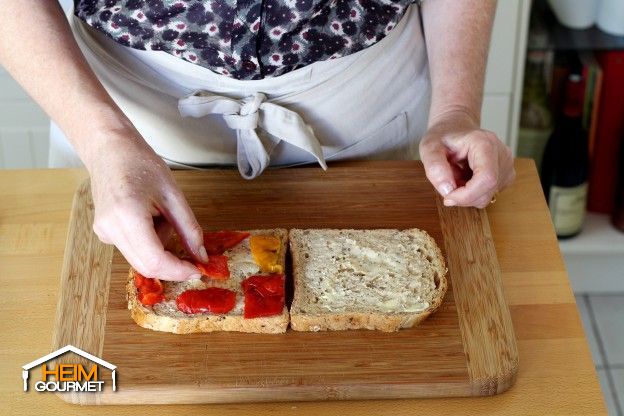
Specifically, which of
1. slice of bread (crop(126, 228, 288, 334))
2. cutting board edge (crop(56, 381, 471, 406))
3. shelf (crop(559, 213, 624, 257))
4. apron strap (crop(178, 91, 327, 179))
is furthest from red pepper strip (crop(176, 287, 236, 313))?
shelf (crop(559, 213, 624, 257))

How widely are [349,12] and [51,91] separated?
16.5 inches

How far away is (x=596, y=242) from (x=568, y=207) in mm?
157

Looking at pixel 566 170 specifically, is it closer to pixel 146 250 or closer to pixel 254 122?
pixel 254 122

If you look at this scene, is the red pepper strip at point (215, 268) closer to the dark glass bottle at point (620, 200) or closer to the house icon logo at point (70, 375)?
the house icon logo at point (70, 375)

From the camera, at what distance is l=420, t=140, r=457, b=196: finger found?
3.96 ft

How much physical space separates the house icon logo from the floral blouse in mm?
449

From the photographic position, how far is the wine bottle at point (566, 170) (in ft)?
7.36

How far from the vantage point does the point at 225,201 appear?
130 cm

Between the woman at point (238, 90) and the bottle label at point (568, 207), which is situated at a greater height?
the woman at point (238, 90)

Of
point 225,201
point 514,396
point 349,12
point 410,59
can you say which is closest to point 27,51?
point 225,201

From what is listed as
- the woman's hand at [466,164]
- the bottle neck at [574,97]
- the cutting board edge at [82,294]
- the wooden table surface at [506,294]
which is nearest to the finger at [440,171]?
the woman's hand at [466,164]

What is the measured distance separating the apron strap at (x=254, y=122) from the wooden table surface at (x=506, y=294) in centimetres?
22

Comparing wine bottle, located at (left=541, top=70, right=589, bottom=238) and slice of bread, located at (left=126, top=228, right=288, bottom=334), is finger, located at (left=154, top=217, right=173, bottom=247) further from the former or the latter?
wine bottle, located at (left=541, top=70, right=589, bottom=238)

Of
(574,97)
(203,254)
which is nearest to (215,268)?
(203,254)
